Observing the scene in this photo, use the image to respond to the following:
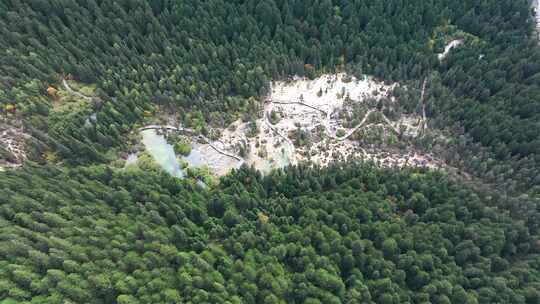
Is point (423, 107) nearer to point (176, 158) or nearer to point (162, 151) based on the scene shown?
point (176, 158)

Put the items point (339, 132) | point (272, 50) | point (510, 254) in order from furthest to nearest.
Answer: point (272, 50)
point (339, 132)
point (510, 254)

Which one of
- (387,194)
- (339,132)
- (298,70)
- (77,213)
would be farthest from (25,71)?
(387,194)

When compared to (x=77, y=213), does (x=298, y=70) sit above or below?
above

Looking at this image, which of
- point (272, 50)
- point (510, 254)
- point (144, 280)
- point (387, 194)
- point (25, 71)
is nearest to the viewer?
point (144, 280)

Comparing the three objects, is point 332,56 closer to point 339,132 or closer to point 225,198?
point 339,132

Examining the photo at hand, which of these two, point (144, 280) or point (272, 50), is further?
point (272, 50)

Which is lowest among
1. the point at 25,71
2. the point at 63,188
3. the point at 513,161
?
the point at 63,188

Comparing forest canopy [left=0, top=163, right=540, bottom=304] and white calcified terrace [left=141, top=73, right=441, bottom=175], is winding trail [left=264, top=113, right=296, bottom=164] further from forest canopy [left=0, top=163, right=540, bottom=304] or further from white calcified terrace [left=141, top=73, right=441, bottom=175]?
forest canopy [left=0, top=163, right=540, bottom=304]

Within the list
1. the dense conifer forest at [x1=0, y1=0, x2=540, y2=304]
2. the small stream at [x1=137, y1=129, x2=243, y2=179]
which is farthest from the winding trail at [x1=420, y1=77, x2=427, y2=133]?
the small stream at [x1=137, y1=129, x2=243, y2=179]
